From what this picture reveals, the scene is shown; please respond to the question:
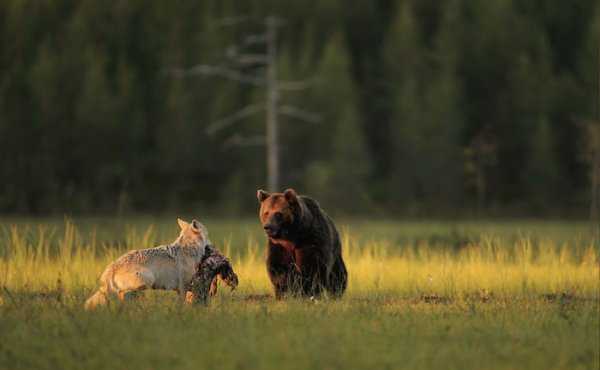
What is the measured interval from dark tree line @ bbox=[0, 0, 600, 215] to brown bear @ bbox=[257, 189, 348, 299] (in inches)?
1354

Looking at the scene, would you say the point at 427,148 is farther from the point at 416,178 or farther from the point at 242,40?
the point at 242,40

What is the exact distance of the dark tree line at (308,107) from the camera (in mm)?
51375

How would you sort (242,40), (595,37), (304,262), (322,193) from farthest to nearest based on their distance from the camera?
(242,40) → (595,37) → (322,193) → (304,262)

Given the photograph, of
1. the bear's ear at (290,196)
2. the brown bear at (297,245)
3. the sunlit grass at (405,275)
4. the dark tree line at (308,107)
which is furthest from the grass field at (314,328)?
the dark tree line at (308,107)

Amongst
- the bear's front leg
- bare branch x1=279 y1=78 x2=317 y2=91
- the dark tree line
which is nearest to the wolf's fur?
the bear's front leg

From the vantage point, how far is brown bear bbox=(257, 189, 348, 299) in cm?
1177

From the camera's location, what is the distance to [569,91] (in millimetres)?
57906

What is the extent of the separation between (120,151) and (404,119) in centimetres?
1263

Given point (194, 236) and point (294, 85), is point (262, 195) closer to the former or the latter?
point (194, 236)

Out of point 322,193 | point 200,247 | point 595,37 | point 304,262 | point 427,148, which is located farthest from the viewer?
point 595,37

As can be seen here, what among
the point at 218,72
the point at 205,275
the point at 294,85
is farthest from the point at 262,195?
the point at 294,85

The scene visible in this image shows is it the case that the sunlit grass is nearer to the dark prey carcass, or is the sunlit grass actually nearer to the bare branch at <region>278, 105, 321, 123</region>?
the dark prey carcass

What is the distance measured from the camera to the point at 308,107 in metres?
54.8

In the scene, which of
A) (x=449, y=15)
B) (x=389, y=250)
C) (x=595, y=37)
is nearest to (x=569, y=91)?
(x=595, y=37)
